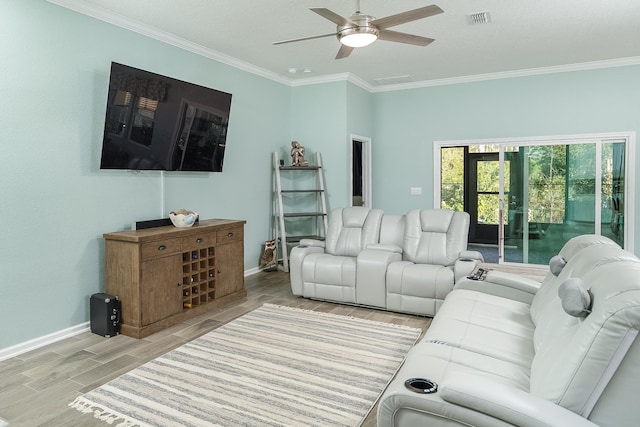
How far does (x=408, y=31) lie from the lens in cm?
445

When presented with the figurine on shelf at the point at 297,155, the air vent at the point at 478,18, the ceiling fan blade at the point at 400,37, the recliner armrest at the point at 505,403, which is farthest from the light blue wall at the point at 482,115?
the recliner armrest at the point at 505,403

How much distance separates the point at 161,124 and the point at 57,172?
3.36ft

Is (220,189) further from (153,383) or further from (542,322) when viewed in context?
(542,322)

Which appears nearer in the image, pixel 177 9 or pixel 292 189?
pixel 177 9

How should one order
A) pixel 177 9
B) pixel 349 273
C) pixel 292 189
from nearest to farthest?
pixel 177 9 → pixel 349 273 → pixel 292 189

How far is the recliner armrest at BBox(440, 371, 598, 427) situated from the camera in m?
→ 1.31

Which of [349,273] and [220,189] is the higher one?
[220,189]

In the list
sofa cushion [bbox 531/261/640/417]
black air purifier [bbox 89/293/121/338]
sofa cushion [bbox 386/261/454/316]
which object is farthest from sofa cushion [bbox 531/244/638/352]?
black air purifier [bbox 89/293/121/338]

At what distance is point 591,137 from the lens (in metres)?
5.72

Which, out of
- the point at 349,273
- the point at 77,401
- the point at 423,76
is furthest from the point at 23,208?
the point at 423,76

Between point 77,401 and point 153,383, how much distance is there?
0.43m

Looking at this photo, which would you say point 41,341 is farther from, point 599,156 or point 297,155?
point 599,156

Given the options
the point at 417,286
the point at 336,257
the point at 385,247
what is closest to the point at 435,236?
the point at 385,247

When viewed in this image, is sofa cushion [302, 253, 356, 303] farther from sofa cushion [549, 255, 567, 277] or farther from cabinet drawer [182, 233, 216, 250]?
sofa cushion [549, 255, 567, 277]
